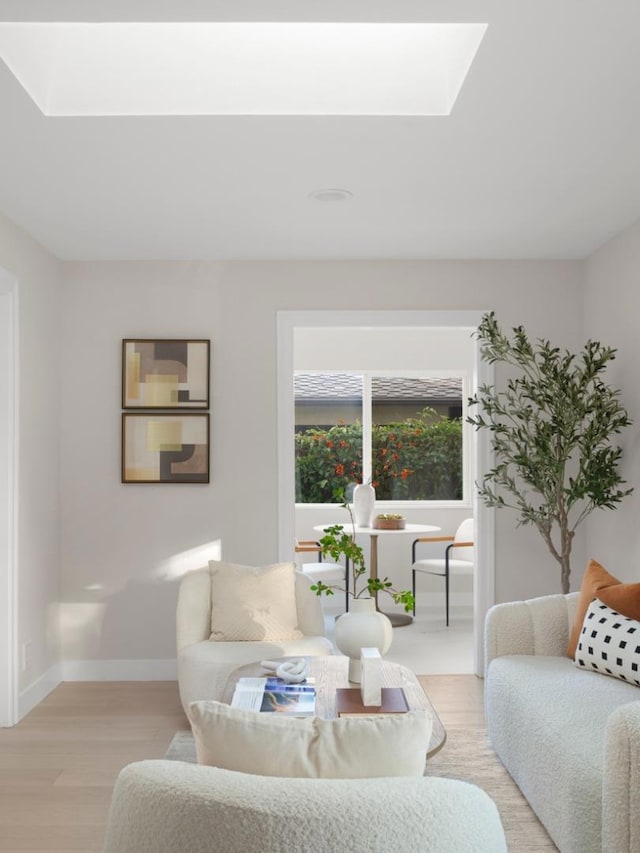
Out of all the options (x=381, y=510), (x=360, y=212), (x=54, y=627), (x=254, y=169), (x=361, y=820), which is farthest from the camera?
(x=381, y=510)

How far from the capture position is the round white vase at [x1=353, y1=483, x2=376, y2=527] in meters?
7.04

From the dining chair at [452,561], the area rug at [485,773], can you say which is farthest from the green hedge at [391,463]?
the area rug at [485,773]

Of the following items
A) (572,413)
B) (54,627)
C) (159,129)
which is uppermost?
(159,129)

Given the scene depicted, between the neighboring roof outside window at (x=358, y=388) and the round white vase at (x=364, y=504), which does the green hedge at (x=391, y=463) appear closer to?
the neighboring roof outside window at (x=358, y=388)

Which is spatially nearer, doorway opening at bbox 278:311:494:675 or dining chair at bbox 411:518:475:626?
doorway opening at bbox 278:311:494:675

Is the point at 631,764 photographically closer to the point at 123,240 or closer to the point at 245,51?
the point at 245,51

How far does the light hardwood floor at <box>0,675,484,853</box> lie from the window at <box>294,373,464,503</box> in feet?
8.91

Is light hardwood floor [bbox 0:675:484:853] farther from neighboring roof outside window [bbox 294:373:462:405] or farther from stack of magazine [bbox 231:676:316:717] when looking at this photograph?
neighboring roof outside window [bbox 294:373:462:405]

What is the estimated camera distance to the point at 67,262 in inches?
207

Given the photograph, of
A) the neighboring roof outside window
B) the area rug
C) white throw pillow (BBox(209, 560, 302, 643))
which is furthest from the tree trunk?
the neighboring roof outside window

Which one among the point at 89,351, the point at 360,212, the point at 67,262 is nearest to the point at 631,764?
the point at 360,212

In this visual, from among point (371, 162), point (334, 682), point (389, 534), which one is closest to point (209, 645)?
point (334, 682)

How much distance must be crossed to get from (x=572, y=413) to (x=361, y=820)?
347 centimetres

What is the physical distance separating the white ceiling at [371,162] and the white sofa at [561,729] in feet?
6.36
